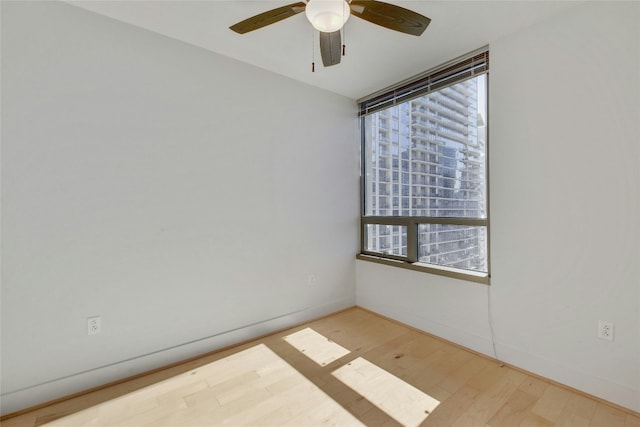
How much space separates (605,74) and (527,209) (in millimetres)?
889

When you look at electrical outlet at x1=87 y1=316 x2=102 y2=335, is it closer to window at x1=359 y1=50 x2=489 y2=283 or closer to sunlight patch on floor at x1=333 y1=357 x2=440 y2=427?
sunlight patch on floor at x1=333 y1=357 x2=440 y2=427

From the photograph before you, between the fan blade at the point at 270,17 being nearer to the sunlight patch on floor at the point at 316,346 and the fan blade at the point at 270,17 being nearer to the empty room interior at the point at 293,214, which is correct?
the empty room interior at the point at 293,214

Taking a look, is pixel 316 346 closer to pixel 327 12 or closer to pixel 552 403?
pixel 552 403

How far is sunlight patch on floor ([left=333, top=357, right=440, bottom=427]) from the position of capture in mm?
Answer: 1623

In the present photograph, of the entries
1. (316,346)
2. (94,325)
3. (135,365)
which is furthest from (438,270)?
(94,325)

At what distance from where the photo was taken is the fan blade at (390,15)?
1.38m

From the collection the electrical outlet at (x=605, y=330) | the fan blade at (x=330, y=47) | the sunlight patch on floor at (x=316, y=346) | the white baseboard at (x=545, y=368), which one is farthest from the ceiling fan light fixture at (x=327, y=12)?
the white baseboard at (x=545, y=368)

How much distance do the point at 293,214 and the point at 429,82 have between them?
176 centimetres

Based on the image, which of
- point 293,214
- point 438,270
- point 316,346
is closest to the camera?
point 316,346

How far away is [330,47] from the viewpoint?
170 cm

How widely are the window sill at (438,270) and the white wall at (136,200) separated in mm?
796

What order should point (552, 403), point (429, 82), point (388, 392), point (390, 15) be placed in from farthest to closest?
point (429, 82), point (388, 392), point (552, 403), point (390, 15)

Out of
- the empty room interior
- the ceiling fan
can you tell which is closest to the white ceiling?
the empty room interior

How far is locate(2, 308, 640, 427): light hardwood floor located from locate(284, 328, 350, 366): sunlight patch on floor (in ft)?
0.09
